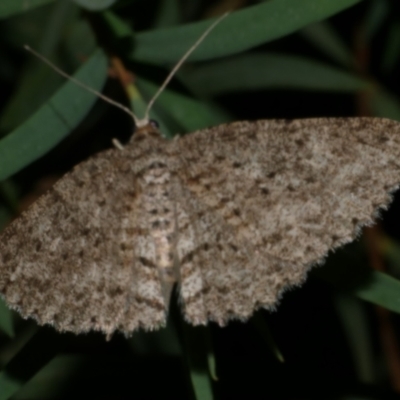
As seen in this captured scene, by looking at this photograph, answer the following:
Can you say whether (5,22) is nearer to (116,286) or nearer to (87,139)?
(87,139)

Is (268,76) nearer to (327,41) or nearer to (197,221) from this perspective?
(327,41)

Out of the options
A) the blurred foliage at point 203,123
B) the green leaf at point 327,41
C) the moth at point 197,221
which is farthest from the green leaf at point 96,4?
the green leaf at point 327,41

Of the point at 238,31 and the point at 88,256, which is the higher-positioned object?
the point at 238,31

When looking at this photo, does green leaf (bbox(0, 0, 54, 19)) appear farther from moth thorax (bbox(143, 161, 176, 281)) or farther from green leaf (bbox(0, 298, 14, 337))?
green leaf (bbox(0, 298, 14, 337))

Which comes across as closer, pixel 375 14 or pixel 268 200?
pixel 268 200

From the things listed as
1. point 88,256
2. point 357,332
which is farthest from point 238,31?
point 357,332
